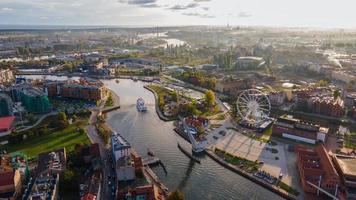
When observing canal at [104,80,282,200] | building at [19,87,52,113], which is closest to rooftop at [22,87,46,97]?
building at [19,87,52,113]

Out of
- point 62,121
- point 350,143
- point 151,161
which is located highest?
point 62,121

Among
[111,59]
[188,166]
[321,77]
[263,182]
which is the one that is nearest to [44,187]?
[188,166]

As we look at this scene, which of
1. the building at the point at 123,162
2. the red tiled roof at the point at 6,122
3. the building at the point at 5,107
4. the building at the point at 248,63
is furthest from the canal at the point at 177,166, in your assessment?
the building at the point at 248,63

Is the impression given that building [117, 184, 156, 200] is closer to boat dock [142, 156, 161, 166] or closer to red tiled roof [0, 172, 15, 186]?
boat dock [142, 156, 161, 166]

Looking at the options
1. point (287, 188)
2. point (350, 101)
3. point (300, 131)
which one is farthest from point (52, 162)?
point (350, 101)

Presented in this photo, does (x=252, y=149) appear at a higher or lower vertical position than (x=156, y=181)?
higher

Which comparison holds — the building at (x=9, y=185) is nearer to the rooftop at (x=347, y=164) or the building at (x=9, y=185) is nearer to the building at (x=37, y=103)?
the building at (x=37, y=103)

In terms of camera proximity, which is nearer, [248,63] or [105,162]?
[105,162]

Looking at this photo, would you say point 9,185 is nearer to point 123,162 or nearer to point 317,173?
point 123,162
